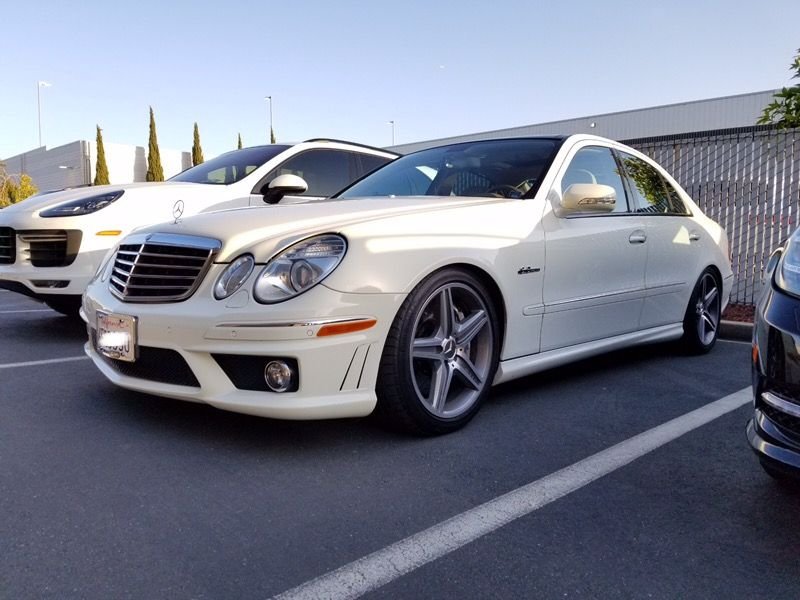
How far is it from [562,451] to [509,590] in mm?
1138

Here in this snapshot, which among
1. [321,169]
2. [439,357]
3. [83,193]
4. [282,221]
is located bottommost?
[439,357]

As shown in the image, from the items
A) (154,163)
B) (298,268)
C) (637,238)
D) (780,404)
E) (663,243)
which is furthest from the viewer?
(154,163)

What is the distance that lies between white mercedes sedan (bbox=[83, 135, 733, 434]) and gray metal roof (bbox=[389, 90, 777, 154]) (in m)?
22.4

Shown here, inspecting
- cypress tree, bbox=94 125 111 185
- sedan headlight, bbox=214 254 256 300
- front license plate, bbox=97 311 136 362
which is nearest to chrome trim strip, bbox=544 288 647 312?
sedan headlight, bbox=214 254 256 300

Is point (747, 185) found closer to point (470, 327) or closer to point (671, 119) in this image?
point (470, 327)

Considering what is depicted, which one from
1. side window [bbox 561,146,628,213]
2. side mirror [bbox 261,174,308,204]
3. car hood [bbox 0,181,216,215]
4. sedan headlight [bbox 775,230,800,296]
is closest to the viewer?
sedan headlight [bbox 775,230,800,296]

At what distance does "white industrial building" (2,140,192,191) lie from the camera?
42750 mm

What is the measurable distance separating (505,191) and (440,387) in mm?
1201

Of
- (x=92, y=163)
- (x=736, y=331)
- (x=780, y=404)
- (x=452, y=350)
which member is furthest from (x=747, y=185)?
(x=92, y=163)

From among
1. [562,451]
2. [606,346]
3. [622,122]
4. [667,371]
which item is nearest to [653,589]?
[562,451]

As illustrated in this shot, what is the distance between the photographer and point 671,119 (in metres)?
29.2

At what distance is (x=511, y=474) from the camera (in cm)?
259

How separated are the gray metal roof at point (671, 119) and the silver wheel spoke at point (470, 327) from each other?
23.2 metres

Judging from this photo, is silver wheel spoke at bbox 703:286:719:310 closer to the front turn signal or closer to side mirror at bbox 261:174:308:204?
side mirror at bbox 261:174:308:204
